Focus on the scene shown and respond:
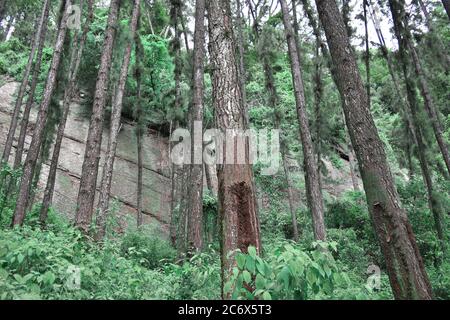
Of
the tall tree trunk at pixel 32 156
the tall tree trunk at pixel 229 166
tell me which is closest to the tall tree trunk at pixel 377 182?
the tall tree trunk at pixel 229 166

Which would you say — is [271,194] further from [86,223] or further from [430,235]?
[86,223]

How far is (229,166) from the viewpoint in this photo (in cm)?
493

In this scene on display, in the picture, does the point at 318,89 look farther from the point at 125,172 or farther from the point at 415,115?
the point at 125,172

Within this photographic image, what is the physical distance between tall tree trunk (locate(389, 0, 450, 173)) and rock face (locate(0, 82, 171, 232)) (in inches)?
512

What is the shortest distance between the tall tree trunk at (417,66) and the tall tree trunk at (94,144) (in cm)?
790

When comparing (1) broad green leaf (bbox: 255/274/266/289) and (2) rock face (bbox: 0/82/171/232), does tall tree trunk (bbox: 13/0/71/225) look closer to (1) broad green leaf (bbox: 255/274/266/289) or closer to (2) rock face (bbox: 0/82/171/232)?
(1) broad green leaf (bbox: 255/274/266/289)

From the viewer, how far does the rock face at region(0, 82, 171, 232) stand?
19.6 m

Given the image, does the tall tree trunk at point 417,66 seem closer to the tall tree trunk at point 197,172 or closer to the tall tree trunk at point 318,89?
the tall tree trunk at point 318,89

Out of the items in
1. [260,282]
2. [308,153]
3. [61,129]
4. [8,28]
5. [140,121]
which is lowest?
[260,282]

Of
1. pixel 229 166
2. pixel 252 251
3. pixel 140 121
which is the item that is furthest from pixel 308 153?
pixel 140 121

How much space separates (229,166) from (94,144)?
4797 mm

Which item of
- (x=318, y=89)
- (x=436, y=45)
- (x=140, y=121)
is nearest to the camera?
(x=436, y=45)

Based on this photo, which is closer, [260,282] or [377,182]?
[260,282]

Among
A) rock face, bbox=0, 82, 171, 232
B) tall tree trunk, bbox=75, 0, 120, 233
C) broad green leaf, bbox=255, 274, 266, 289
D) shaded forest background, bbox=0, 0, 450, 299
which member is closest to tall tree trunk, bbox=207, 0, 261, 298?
shaded forest background, bbox=0, 0, 450, 299
